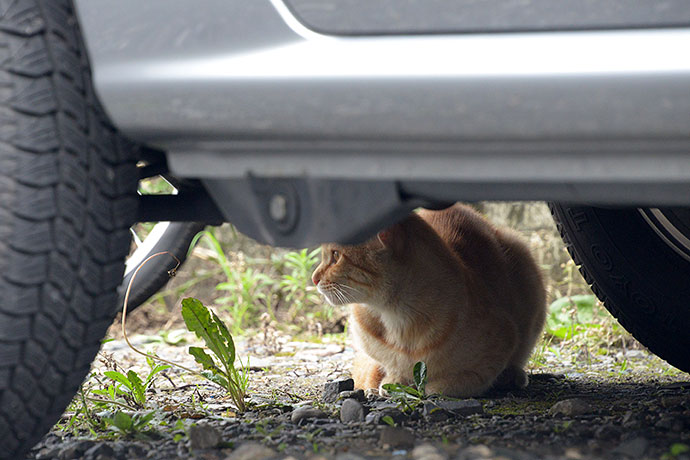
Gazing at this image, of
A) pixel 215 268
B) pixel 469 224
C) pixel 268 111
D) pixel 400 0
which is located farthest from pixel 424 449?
pixel 215 268

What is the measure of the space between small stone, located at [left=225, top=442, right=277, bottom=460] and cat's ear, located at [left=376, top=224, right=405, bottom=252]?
0.96 meters

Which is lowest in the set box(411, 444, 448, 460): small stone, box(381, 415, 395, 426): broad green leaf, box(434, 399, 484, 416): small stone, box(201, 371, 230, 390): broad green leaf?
box(201, 371, 230, 390): broad green leaf

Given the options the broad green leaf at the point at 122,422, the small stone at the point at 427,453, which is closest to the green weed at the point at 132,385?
the broad green leaf at the point at 122,422

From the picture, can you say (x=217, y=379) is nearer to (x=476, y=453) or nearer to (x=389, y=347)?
(x=389, y=347)

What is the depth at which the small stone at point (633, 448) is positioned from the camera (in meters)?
1.49

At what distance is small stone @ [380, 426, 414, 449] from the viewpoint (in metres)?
1.62

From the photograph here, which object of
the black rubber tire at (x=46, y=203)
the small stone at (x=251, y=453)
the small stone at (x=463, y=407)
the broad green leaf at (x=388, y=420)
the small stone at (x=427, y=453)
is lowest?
the small stone at (x=463, y=407)

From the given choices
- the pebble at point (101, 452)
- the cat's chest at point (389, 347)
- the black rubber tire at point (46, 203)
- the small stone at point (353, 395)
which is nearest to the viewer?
the black rubber tire at point (46, 203)

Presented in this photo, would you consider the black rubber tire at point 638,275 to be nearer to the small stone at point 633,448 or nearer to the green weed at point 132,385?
the small stone at point 633,448

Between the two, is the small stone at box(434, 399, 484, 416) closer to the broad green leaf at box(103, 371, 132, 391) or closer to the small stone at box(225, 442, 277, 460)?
the small stone at box(225, 442, 277, 460)

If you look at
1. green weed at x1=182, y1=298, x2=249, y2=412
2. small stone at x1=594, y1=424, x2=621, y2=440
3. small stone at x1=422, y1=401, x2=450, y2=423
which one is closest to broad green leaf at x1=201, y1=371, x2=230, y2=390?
green weed at x1=182, y1=298, x2=249, y2=412

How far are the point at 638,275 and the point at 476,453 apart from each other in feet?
3.60

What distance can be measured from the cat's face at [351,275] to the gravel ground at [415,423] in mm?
288

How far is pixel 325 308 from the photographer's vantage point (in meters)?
4.12
